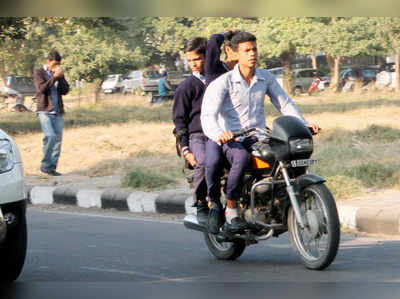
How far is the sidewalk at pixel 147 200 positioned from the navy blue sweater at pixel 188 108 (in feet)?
7.27

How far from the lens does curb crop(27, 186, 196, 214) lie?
10070 mm

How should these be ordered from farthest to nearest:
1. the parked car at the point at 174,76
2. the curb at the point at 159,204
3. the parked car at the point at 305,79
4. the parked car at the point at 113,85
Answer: the parked car at the point at 113,85
the parked car at the point at 305,79
the parked car at the point at 174,76
the curb at the point at 159,204

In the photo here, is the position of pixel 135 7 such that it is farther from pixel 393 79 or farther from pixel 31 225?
pixel 393 79

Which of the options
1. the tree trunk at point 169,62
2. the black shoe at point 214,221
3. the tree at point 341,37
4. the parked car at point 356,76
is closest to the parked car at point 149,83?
the tree trunk at point 169,62

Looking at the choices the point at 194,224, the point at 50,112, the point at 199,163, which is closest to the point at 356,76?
the point at 50,112

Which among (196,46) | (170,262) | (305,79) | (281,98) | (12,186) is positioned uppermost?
(196,46)

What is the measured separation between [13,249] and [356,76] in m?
33.4

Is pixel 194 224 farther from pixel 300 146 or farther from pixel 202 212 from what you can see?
pixel 300 146

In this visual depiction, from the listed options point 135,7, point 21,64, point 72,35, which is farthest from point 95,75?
point 135,7

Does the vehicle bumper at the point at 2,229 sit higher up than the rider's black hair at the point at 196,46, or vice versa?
the rider's black hair at the point at 196,46

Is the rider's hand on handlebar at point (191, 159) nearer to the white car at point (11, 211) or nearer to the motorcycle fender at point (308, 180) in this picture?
the motorcycle fender at point (308, 180)

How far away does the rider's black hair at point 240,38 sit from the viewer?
6.30 metres

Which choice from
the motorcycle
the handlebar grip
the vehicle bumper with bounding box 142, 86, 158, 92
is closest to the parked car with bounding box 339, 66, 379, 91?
the vehicle bumper with bounding box 142, 86, 158, 92

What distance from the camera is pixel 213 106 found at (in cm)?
626
